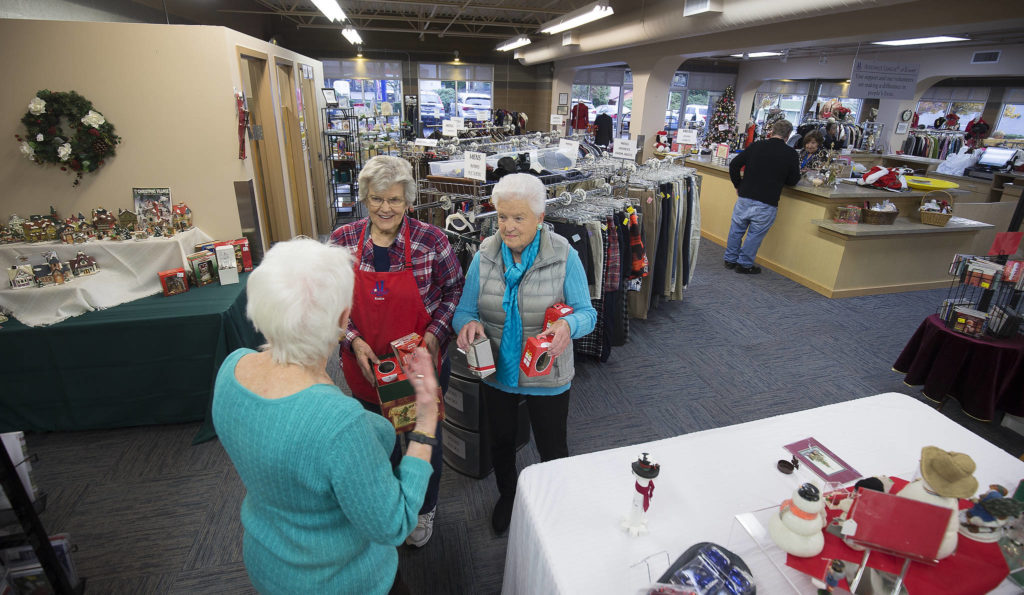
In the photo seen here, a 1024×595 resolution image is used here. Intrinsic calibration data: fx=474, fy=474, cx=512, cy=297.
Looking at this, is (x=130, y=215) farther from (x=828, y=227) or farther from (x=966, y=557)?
(x=828, y=227)

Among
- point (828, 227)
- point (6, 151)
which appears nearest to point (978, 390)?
point (828, 227)

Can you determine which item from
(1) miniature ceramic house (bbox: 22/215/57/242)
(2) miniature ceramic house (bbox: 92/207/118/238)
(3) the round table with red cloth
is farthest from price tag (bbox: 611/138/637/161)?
(1) miniature ceramic house (bbox: 22/215/57/242)

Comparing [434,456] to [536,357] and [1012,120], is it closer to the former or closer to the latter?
[536,357]

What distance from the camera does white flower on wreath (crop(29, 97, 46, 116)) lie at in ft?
9.82

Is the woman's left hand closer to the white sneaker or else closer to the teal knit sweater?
the teal knit sweater

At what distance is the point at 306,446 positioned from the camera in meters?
0.95

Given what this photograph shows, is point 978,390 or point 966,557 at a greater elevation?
point 966,557

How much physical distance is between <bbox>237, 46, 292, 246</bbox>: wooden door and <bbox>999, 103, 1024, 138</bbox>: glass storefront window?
16556 mm

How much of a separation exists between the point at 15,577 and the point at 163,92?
3020 mm

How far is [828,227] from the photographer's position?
5094mm

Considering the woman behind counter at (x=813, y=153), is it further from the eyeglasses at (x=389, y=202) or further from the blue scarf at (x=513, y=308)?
the eyeglasses at (x=389, y=202)

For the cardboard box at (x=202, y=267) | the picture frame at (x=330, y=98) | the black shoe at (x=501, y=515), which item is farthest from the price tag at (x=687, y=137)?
the picture frame at (x=330, y=98)

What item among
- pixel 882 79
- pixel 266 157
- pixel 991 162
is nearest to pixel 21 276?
pixel 266 157

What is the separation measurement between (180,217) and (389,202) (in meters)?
2.42
